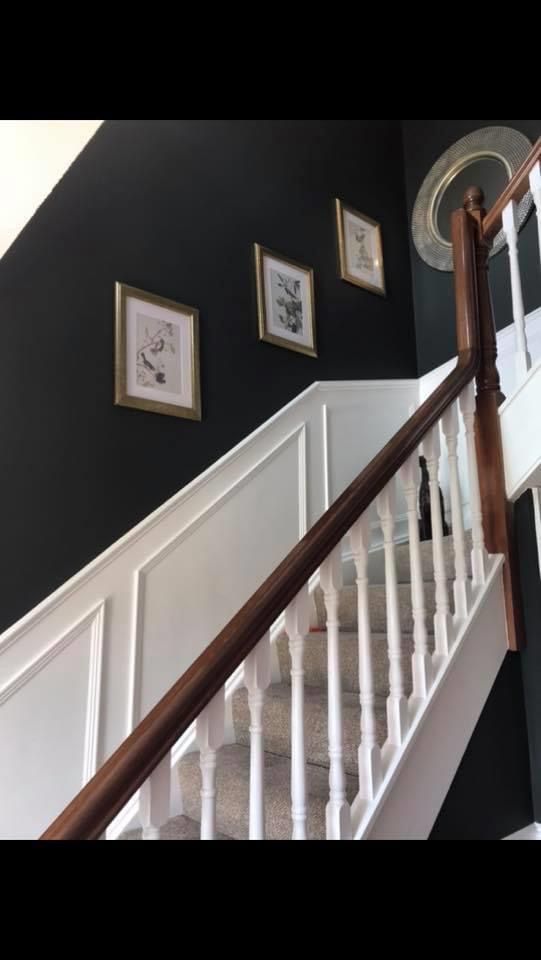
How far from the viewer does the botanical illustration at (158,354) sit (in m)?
2.22

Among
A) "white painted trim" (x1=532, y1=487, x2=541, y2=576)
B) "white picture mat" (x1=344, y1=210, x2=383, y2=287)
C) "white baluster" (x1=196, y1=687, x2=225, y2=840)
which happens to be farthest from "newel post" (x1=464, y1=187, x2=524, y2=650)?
"white picture mat" (x1=344, y1=210, x2=383, y2=287)

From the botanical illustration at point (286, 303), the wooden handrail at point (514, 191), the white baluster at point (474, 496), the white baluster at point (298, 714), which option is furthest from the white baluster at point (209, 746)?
the botanical illustration at point (286, 303)

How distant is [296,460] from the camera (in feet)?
8.80

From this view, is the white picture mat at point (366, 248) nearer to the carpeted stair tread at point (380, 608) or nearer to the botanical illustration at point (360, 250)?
the botanical illustration at point (360, 250)

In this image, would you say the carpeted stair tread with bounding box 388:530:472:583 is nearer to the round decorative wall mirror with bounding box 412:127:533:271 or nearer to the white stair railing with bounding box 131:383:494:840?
the white stair railing with bounding box 131:383:494:840

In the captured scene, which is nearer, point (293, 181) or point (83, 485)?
point (83, 485)

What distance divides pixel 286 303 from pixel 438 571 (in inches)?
72.1

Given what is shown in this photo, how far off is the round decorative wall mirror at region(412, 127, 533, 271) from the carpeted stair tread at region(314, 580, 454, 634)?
1932mm

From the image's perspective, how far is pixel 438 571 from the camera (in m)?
1.38

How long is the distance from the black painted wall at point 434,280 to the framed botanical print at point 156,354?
157 centimetres
